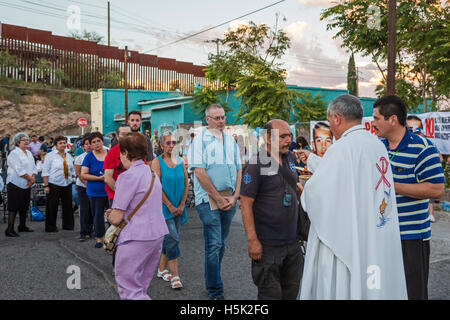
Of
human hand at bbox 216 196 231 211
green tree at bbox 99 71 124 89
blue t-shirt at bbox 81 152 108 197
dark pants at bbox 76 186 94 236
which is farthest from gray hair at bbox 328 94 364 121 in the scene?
green tree at bbox 99 71 124 89

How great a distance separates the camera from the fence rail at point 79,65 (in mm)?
40344

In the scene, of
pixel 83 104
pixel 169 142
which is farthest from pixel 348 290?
pixel 83 104

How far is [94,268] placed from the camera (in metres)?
6.18

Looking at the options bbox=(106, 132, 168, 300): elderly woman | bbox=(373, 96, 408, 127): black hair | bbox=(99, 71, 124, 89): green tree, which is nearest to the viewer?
bbox=(373, 96, 408, 127): black hair

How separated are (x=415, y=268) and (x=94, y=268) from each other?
14.5 ft

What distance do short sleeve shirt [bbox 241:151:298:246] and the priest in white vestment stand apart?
0.82 metres

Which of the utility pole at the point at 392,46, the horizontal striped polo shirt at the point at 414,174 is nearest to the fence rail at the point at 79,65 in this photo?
the utility pole at the point at 392,46

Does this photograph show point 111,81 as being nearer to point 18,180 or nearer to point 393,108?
point 18,180

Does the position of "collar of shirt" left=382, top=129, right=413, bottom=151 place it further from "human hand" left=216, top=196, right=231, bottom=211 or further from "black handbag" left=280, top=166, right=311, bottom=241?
"human hand" left=216, top=196, right=231, bottom=211

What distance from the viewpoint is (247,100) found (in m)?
19.8

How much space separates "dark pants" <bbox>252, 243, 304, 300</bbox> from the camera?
3.62m
